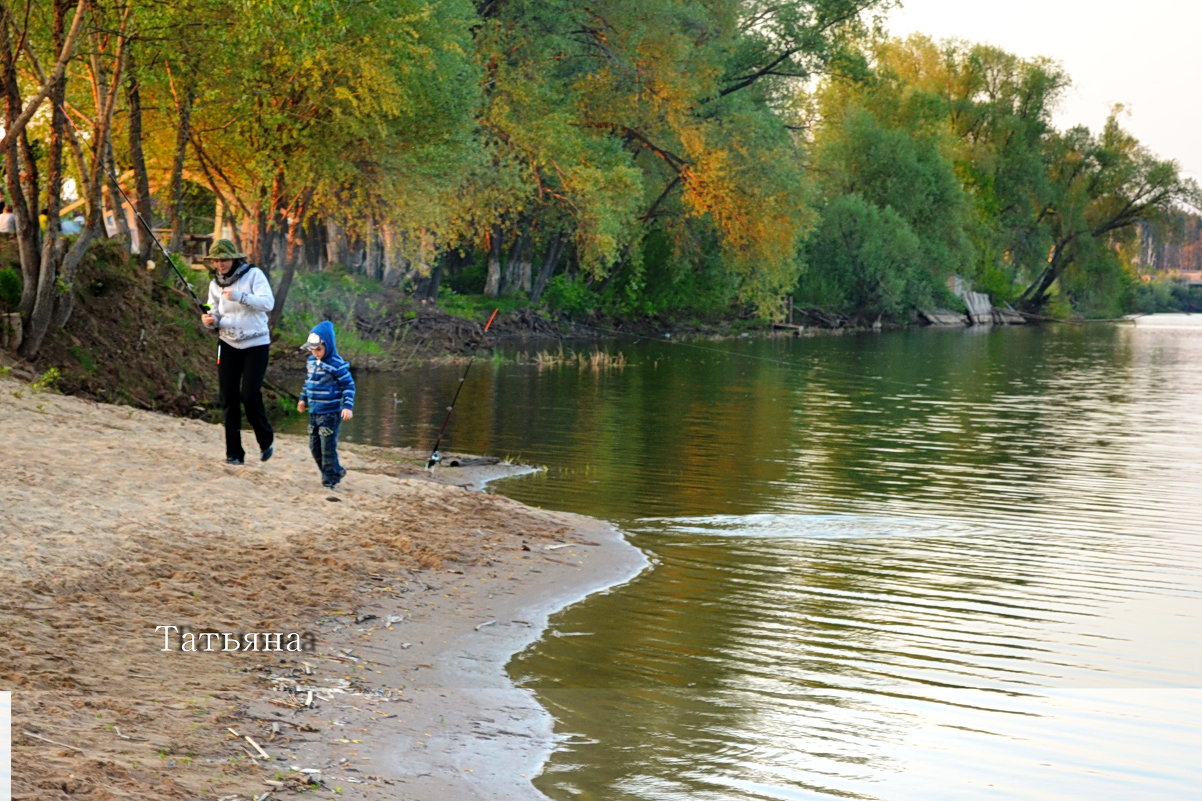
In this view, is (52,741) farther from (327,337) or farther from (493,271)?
(493,271)

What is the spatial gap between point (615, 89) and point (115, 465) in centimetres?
3454

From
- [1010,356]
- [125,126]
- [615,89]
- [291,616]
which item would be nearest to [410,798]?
[291,616]

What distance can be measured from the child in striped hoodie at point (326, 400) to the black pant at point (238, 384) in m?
0.40

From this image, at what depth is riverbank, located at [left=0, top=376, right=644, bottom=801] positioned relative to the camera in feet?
21.0

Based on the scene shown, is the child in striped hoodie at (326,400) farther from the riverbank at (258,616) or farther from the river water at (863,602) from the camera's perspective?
the river water at (863,602)

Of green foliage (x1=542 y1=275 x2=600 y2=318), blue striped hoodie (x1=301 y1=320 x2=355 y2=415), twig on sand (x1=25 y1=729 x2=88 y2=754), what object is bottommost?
twig on sand (x1=25 y1=729 x2=88 y2=754)

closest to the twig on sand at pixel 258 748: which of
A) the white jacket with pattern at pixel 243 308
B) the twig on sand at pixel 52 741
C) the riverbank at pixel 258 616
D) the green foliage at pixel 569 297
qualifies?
Result: the riverbank at pixel 258 616

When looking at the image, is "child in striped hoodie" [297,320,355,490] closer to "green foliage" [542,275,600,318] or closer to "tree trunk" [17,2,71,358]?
"tree trunk" [17,2,71,358]

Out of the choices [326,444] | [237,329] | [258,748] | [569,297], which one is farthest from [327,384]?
[569,297]

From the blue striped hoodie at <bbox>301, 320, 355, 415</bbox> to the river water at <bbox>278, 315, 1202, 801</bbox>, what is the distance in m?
3.06

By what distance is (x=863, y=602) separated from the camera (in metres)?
11.5

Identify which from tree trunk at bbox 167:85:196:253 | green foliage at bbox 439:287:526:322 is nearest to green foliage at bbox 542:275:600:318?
green foliage at bbox 439:287:526:322

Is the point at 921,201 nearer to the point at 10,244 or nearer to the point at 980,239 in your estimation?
the point at 980,239

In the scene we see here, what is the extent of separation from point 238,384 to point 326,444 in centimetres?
99
